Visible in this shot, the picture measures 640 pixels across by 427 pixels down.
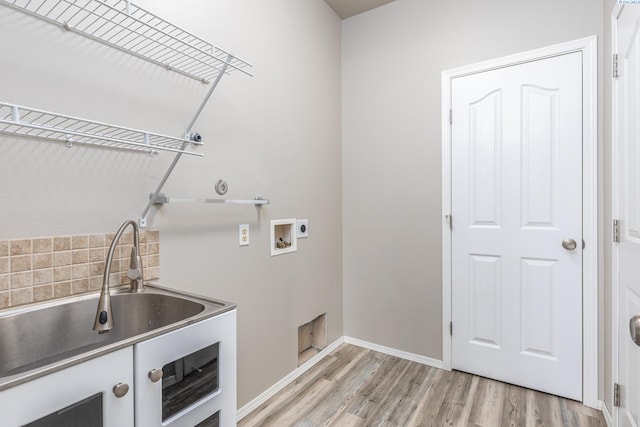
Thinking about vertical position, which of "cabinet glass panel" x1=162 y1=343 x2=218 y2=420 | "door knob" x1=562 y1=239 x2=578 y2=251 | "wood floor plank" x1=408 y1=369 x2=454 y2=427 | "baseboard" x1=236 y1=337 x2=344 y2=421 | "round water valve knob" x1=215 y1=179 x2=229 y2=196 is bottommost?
"wood floor plank" x1=408 y1=369 x2=454 y2=427

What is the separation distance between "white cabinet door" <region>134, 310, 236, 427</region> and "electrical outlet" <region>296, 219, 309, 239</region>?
1.20 meters

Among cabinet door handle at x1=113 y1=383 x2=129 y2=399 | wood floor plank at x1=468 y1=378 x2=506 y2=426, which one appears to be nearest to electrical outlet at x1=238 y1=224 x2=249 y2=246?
cabinet door handle at x1=113 y1=383 x2=129 y2=399

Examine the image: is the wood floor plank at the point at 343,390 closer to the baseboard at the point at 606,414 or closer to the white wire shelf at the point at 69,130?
the baseboard at the point at 606,414

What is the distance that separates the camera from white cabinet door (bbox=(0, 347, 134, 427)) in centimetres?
67

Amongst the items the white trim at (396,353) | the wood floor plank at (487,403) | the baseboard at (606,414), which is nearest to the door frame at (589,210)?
the baseboard at (606,414)

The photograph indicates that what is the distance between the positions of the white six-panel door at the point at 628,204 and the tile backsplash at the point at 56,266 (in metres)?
2.00

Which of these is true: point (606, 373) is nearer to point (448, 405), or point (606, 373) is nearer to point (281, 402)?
point (448, 405)

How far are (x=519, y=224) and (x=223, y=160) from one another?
6.26 feet

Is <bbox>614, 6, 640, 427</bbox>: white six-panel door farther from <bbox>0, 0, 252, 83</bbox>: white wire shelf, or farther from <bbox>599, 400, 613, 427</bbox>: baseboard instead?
<bbox>0, 0, 252, 83</bbox>: white wire shelf

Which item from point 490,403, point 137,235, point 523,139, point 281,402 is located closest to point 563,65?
point 523,139

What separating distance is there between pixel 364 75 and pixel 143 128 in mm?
1911

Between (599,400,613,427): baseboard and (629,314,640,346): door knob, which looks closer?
(629,314,640,346): door knob

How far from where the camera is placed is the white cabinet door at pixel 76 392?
665 millimetres

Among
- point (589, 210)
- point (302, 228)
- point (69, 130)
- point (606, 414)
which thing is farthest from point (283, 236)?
point (606, 414)
